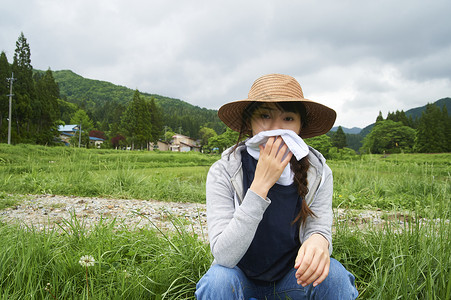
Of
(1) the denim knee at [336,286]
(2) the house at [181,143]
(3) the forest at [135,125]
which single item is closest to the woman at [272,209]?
(1) the denim knee at [336,286]

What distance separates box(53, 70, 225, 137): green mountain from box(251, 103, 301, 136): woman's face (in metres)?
60.3

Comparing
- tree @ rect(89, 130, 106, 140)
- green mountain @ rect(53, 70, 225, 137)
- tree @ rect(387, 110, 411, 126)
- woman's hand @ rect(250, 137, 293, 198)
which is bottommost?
woman's hand @ rect(250, 137, 293, 198)

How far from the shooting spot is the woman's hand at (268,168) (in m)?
1.10

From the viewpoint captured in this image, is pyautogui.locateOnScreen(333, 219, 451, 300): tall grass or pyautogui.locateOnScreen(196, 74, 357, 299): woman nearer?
pyautogui.locateOnScreen(196, 74, 357, 299): woman

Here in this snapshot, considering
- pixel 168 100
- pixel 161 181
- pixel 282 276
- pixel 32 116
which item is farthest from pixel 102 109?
pixel 282 276

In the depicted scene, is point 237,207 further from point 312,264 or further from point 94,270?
point 94,270

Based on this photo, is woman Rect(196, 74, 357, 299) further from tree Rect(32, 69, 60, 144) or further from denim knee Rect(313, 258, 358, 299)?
tree Rect(32, 69, 60, 144)

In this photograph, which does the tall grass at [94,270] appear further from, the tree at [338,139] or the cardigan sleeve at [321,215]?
the tree at [338,139]

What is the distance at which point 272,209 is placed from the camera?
1.28 meters

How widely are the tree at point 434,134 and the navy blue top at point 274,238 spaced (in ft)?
130

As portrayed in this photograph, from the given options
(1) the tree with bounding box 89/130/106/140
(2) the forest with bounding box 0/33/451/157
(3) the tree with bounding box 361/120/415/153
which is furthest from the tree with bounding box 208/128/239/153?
(1) the tree with bounding box 89/130/106/140

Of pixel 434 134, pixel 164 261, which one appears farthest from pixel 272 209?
pixel 434 134

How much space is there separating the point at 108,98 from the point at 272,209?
111672 millimetres

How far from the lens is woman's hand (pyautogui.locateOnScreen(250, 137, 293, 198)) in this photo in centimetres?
110
